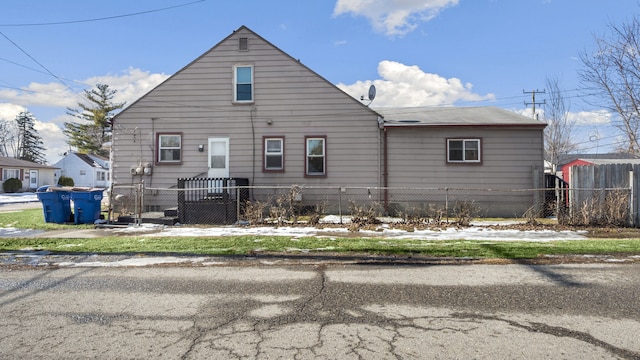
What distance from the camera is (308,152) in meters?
14.2

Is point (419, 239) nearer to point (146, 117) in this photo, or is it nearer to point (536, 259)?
point (536, 259)

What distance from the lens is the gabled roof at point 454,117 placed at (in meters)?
13.6

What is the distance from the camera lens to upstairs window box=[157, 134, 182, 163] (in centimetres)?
1444

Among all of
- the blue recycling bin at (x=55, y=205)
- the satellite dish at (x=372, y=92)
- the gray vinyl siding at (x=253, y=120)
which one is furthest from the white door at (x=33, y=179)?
the satellite dish at (x=372, y=92)

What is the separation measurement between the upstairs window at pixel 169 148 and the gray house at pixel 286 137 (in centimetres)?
4

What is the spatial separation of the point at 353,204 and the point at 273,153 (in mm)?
3944

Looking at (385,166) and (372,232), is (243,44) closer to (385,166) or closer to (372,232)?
(385,166)

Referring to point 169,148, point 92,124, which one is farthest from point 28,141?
point 169,148

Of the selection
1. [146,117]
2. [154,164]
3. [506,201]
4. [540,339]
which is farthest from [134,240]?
[506,201]

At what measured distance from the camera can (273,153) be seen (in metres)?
14.3

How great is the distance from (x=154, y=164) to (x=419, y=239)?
34.7 feet

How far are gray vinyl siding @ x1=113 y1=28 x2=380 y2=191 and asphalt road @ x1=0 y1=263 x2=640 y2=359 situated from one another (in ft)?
27.3

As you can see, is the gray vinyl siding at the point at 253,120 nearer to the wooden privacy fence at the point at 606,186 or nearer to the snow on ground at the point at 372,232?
the snow on ground at the point at 372,232

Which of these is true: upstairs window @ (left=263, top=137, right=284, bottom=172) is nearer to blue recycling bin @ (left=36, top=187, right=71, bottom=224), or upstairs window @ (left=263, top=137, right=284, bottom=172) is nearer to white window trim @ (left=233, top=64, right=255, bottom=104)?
white window trim @ (left=233, top=64, right=255, bottom=104)
